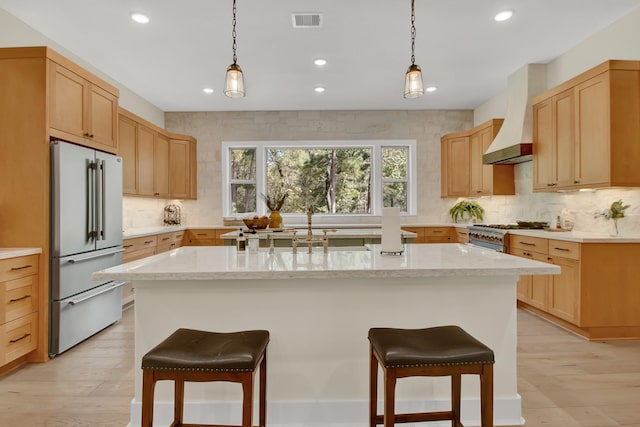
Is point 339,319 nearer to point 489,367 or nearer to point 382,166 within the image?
point 489,367

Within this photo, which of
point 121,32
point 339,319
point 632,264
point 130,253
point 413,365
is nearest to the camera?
point 413,365

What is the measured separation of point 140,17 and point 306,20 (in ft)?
4.96

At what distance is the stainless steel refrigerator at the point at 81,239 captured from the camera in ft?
9.35

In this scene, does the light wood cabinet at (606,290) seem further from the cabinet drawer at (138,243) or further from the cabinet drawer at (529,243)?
the cabinet drawer at (138,243)

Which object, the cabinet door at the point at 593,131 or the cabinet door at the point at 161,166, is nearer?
the cabinet door at the point at 593,131

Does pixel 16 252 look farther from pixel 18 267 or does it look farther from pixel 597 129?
pixel 597 129

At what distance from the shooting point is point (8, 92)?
9.19ft

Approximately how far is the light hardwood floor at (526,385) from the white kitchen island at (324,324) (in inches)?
12.8

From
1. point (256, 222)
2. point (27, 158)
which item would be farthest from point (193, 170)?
point (256, 222)

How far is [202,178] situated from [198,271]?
4988 mm

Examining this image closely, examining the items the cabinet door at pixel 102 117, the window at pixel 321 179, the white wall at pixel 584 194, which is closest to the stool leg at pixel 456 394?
the white wall at pixel 584 194

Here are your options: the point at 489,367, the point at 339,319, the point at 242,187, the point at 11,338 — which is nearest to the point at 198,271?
the point at 339,319

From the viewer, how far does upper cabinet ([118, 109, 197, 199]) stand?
4.64 m

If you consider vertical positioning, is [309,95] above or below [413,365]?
above
